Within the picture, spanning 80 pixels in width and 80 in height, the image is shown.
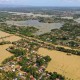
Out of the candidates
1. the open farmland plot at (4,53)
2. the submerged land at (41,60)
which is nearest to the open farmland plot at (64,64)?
the submerged land at (41,60)

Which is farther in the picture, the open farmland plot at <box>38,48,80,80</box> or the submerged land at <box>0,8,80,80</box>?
the open farmland plot at <box>38,48,80,80</box>

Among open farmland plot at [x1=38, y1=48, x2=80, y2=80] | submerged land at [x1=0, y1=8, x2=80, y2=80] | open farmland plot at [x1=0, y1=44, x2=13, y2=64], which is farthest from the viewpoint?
open farmland plot at [x1=0, y1=44, x2=13, y2=64]

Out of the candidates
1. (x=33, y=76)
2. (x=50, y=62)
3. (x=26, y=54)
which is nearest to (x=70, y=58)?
(x=50, y=62)

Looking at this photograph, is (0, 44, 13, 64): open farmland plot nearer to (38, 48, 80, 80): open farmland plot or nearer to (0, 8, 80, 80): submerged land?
(0, 8, 80, 80): submerged land

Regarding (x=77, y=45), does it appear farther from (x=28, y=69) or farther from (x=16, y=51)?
(x=28, y=69)

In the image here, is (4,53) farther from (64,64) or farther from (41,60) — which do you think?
(64,64)

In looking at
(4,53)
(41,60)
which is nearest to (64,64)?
(41,60)

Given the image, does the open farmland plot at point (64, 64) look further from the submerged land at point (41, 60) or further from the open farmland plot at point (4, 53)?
the open farmland plot at point (4, 53)

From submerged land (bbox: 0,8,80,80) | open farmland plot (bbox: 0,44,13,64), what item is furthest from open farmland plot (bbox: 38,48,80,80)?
open farmland plot (bbox: 0,44,13,64)

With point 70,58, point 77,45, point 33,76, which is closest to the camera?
point 33,76
